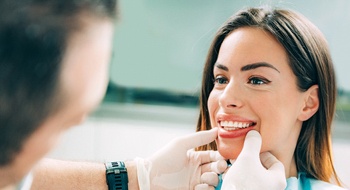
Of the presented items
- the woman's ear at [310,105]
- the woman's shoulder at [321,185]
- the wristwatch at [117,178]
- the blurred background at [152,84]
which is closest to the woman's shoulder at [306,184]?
the woman's shoulder at [321,185]

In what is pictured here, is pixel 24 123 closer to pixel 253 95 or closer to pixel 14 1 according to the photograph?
pixel 14 1

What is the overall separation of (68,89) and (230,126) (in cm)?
95

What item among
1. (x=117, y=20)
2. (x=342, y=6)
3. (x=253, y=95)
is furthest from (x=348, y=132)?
(x=117, y=20)

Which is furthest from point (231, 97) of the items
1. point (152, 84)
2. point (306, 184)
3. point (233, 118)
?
point (152, 84)

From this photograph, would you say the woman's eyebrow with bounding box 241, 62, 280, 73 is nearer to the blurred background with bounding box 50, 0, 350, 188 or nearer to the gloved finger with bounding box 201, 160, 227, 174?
the gloved finger with bounding box 201, 160, 227, 174

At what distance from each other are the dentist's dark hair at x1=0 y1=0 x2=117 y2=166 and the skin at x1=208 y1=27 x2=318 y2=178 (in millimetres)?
913

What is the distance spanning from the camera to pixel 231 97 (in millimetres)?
1641

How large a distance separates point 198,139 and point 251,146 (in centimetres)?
25

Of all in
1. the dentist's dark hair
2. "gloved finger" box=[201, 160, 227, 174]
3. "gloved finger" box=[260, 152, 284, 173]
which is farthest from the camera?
"gloved finger" box=[201, 160, 227, 174]

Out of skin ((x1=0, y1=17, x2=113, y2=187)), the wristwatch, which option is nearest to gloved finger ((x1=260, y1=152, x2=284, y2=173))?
the wristwatch

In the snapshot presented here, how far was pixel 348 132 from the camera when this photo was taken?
2615 mm

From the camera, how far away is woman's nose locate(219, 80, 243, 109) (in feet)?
5.37

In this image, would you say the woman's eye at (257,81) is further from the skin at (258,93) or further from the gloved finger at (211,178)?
the gloved finger at (211,178)

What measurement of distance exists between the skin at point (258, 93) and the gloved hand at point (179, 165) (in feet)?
0.32
